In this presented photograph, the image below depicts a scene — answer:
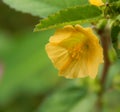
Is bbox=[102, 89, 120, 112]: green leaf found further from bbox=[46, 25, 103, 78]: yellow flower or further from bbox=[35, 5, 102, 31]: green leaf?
Result: bbox=[35, 5, 102, 31]: green leaf

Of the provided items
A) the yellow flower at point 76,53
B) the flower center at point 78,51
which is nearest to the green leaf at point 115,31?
the yellow flower at point 76,53

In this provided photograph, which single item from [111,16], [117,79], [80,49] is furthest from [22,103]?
[111,16]

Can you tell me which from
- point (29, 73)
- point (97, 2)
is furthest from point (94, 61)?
point (29, 73)

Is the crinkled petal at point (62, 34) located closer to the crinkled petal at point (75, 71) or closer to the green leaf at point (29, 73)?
the crinkled petal at point (75, 71)

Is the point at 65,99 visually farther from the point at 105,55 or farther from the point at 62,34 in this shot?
A: the point at 62,34

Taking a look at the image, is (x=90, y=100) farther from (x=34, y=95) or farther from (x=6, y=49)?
(x=6, y=49)
